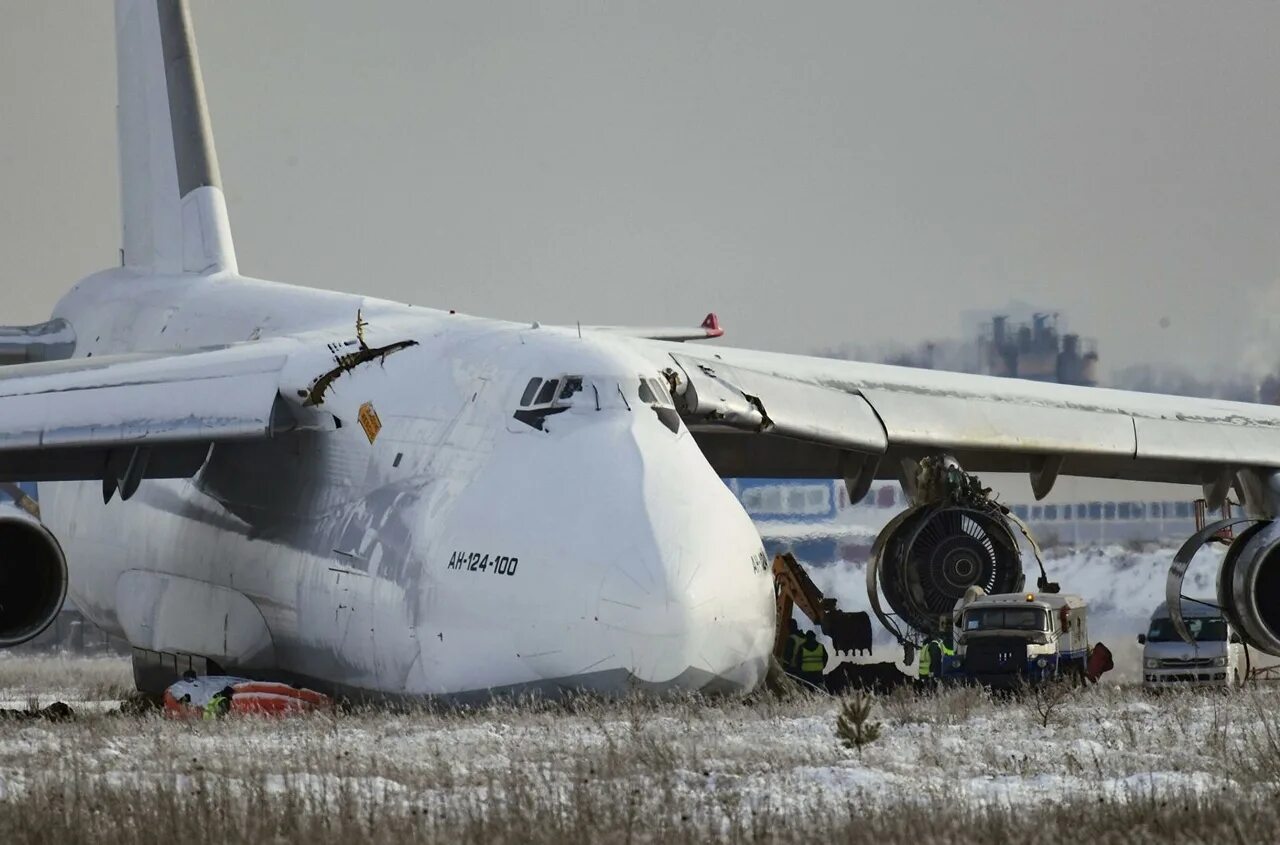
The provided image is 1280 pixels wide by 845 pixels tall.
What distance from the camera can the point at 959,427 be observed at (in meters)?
19.1

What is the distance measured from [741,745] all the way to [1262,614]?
8866mm

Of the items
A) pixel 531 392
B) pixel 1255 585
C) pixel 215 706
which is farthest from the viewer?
pixel 1255 585

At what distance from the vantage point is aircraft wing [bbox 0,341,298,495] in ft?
52.3

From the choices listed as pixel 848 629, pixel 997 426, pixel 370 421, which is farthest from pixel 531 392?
pixel 848 629

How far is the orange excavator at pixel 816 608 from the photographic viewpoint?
22.1m

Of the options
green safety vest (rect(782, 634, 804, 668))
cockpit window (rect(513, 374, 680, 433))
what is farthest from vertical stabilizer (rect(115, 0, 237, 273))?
cockpit window (rect(513, 374, 680, 433))

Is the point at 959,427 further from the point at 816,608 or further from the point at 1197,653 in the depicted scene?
the point at 1197,653

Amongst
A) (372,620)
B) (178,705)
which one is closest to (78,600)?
(178,705)

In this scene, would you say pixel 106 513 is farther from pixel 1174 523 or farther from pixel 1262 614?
pixel 1174 523

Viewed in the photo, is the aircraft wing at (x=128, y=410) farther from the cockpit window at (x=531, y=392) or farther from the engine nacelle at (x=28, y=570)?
the cockpit window at (x=531, y=392)

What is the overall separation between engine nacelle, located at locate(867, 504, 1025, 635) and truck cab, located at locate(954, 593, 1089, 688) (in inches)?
12.7

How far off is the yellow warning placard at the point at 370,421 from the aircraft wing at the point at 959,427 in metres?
2.59

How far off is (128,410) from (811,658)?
7.42 meters

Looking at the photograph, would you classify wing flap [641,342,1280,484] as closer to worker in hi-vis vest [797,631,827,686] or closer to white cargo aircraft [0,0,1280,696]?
white cargo aircraft [0,0,1280,696]
